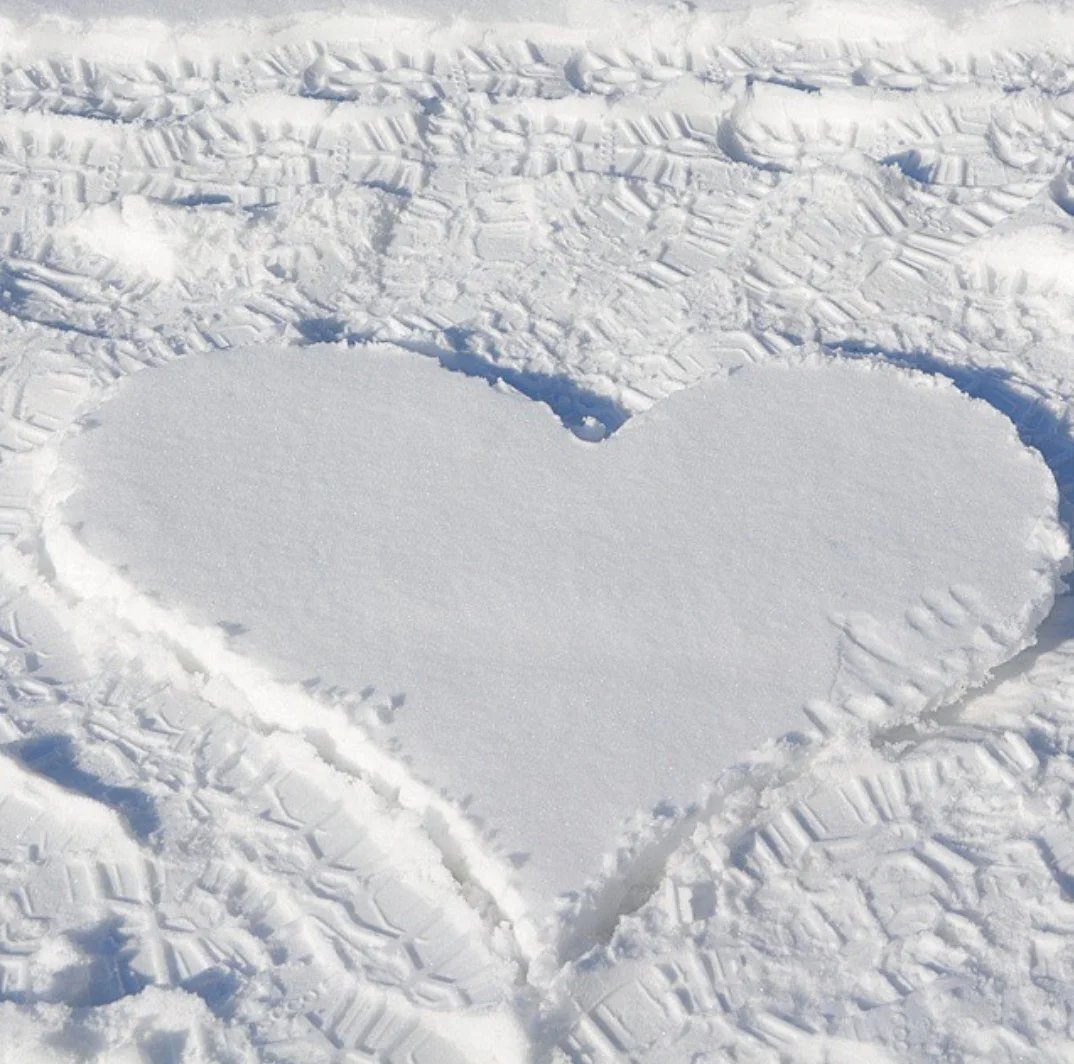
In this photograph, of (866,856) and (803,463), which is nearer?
(866,856)

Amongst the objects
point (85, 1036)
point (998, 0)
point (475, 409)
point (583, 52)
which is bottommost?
point (85, 1036)

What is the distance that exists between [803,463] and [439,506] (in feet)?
2.32

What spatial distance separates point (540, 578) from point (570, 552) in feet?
0.28

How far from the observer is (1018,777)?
9.45ft

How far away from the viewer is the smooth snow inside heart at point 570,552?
282 centimetres

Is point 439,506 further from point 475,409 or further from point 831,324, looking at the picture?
point 831,324

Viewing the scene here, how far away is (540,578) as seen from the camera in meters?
3.05

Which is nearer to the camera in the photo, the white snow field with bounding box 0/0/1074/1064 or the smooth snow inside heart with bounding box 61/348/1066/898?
the white snow field with bounding box 0/0/1074/1064

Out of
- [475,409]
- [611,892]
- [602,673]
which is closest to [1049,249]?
[475,409]

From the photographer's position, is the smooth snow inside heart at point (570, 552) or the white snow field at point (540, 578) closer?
the white snow field at point (540, 578)

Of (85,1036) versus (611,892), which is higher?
(611,892)

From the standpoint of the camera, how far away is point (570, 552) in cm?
309

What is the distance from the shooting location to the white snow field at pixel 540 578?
260 cm

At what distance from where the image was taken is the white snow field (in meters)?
2.60
